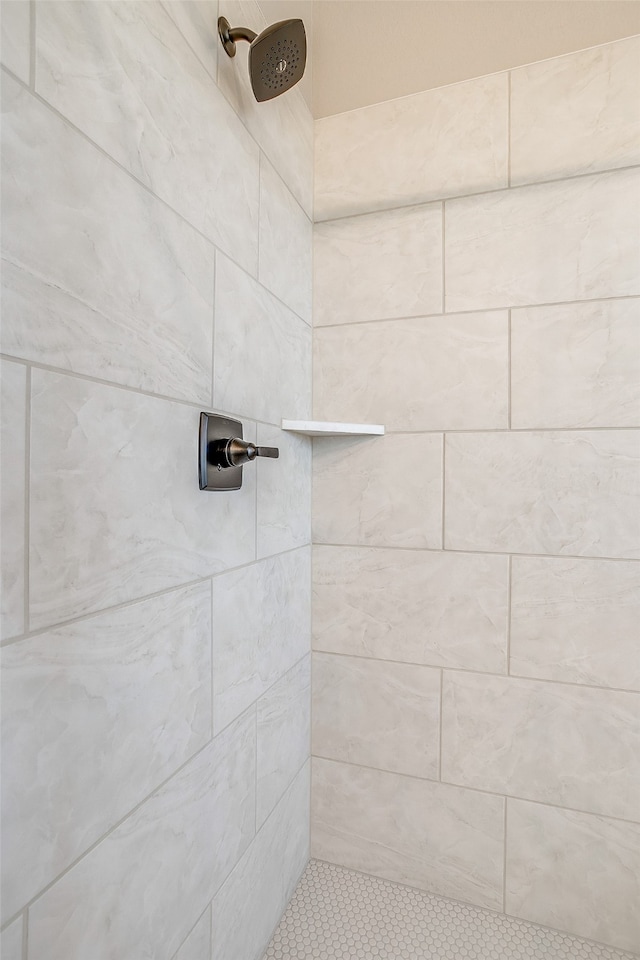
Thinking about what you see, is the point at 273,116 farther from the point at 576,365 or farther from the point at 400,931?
the point at 400,931

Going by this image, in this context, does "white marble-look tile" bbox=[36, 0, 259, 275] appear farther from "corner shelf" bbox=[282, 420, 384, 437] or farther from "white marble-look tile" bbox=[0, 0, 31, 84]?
"corner shelf" bbox=[282, 420, 384, 437]

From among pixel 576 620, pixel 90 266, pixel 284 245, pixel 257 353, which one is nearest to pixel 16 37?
pixel 90 266

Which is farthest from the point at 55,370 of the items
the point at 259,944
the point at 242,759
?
the point at 259,944

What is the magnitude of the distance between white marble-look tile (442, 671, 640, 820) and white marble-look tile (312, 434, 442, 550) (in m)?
0.37

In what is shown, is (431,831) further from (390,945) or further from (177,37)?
(177,37)

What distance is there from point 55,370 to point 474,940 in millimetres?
1442

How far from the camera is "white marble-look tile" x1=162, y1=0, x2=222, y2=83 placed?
2.59 feet

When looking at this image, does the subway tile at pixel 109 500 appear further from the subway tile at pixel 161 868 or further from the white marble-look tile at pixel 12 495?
the subway tile at pixel 161 868

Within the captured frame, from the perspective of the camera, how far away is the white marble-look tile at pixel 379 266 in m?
1.27

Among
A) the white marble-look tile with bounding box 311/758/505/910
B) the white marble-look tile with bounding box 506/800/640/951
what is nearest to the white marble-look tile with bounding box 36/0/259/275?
the white marble-look tile with bounding box 311/758/505/910

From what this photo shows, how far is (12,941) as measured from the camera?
526 mm

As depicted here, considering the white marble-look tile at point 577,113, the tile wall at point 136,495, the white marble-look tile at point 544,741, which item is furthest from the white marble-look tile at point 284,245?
the white marble-look tile at point 544,741

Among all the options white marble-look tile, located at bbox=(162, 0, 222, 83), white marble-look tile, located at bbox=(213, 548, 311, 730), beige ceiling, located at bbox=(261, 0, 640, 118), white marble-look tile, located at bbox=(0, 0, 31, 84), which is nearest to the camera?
white marble-look tile, located at bbox=(0, 0, 31, 84)

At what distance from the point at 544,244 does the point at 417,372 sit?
400 mm
